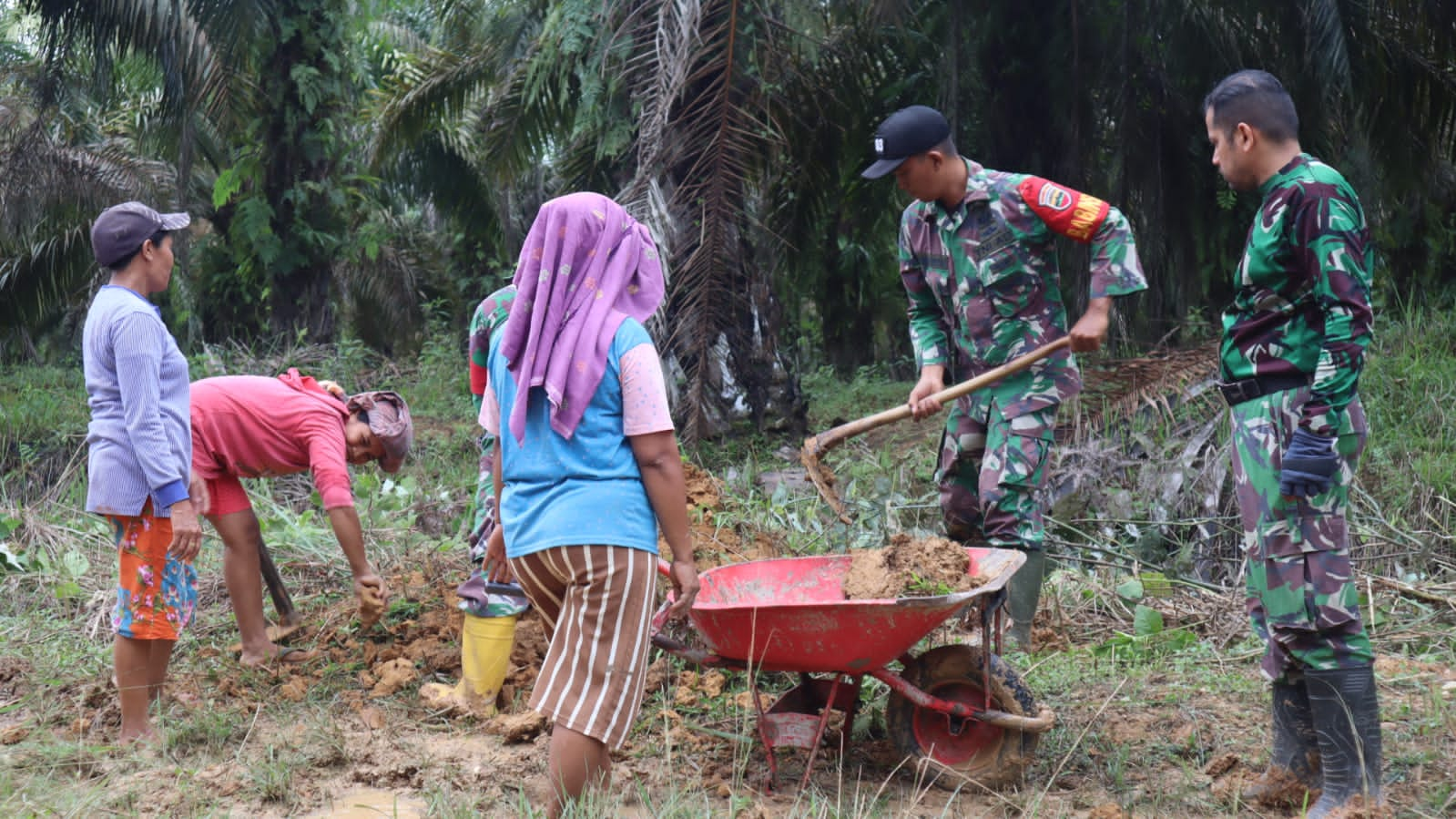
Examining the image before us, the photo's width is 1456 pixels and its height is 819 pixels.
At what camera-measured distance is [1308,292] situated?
10.4 feet

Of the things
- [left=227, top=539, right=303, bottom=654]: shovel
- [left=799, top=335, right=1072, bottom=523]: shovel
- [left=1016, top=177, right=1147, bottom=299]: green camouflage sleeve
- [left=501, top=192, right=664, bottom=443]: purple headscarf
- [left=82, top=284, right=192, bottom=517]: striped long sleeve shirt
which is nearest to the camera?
[left=501, top=192, right=664, bottom=443]: purple headscarf

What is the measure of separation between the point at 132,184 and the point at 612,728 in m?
12.6

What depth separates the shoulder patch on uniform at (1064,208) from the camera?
14.1ft

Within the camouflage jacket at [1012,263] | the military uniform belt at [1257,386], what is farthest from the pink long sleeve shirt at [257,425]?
the military uniform belt at [1257,386]

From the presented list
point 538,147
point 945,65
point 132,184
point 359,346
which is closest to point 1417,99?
point 945,65

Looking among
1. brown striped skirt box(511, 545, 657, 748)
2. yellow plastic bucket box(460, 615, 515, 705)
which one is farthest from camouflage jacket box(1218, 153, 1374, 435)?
yellow plastic bucket box(460, 615, 515, 705)

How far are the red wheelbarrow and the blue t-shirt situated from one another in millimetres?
503

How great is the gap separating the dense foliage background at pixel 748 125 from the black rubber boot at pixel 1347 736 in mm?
5103

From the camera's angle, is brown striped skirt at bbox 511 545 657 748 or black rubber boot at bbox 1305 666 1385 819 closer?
brown striped skirt at bbox 511 545 657 748

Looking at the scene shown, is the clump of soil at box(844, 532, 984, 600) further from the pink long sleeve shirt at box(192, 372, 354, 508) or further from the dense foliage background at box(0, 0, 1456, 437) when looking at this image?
the dense foliage background at box(0, 0, 1456, 437)

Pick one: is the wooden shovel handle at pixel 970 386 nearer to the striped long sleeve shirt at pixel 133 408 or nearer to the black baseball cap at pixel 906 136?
the black baseball cap at pixel 906 136

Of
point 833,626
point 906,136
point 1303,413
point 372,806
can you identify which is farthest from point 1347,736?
point 372,806

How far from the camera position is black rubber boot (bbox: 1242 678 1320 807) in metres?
3.35

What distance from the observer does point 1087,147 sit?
911 cm
